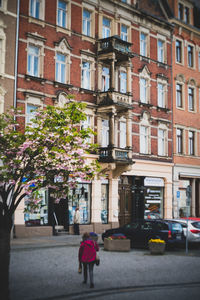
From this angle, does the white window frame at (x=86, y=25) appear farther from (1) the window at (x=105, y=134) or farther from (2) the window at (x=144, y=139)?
(2) the window at (x=144, y=139)

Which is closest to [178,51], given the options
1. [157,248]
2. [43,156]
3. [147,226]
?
[147,226]

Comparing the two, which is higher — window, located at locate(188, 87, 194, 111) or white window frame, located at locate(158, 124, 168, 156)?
window, located at locate(188, 87, 194, 111)

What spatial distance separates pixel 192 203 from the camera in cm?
3366

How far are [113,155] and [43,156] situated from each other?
14.9 meters

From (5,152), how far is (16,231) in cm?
1228

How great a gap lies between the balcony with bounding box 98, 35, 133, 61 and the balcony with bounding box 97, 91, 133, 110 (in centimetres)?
265

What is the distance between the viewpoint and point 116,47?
87.8 ft

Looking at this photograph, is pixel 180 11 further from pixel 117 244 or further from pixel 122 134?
pixel 117 244

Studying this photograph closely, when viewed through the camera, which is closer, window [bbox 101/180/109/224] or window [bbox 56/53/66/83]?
window [bbox 56/53/66/83]

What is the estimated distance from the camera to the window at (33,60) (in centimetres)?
2366

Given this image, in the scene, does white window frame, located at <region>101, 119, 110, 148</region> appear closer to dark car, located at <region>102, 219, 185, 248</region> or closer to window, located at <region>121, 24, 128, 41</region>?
window, located at <region>121, 24, 128, 41</region>

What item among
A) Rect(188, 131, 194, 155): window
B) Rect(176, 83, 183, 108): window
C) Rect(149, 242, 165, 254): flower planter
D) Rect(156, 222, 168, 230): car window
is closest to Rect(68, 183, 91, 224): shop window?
Rect(156, 222, 168, 230): car window

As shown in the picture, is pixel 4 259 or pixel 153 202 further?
pixel 153 202

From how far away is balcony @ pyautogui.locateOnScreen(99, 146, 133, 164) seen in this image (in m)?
25.6
